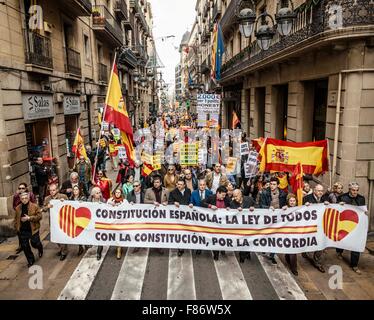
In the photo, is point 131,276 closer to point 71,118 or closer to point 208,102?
point 208,102

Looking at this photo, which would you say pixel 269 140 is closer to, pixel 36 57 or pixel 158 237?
pixel 158 237

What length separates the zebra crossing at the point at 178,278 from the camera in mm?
5105

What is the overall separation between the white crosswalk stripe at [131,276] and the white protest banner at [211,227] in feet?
1.41

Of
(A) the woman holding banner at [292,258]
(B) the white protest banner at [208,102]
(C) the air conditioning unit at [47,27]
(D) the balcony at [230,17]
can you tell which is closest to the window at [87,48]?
(C) the air conditioning unit at [47,27]

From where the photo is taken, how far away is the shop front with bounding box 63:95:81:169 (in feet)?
43.9

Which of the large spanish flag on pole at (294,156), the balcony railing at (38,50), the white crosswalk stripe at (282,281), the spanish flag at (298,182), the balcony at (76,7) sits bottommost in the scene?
the white crosswalk stripe at (282,281)

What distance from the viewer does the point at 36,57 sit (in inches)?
387

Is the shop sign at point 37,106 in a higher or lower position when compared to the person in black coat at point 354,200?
higher

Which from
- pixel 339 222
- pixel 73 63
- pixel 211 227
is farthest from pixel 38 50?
pixel 339 222

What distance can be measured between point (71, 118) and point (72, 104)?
114 cm

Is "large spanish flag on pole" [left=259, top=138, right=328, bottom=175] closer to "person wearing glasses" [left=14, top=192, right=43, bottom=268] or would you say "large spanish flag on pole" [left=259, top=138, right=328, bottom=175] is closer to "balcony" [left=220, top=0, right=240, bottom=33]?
"person wearing glasses" [left=14, top=192, right=43, bottom=268]

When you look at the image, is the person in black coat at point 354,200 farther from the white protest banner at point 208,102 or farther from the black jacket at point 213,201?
the white protest banner at point 208,102

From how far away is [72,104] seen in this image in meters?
13.9
